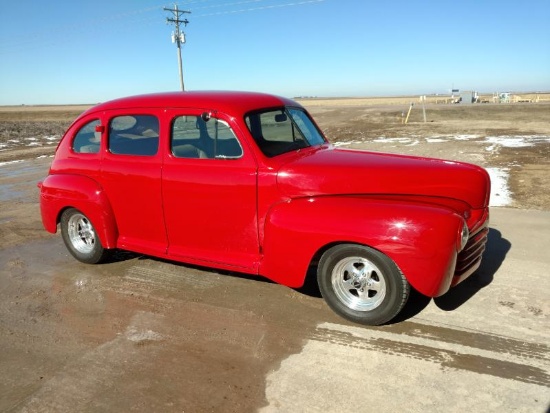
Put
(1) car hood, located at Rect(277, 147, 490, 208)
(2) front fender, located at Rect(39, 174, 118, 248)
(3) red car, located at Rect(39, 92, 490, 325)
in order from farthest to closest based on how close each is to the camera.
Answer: (2) front fender, located at Rect(39, 174, 118, 248), (1) car hood, located at Rect(277, 147, 490, 208), (3) red car, located at Rect(39, 92, 490, 325)

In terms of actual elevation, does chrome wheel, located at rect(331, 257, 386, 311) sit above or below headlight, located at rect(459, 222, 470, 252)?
below

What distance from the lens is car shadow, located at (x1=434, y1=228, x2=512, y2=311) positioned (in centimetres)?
377

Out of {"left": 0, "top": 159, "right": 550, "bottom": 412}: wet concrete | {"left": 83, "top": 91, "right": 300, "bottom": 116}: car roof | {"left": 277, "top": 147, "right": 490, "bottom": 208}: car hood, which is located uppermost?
{"left": 83, "top": 91, "right": 300, "bottom": 116}: car roof

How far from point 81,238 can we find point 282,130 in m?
2.70

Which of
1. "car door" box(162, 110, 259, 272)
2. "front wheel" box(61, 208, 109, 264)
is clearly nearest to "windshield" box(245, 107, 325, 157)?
"car door" box(162, 110, 259, 272)

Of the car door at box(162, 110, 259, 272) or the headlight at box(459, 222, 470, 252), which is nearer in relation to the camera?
the headlight at box(459, 222, 470, 252)

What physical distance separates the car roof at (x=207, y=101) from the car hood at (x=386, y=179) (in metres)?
0.79

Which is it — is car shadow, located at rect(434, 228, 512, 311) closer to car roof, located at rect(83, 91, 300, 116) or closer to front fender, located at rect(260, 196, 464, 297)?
front fender, located at rect(260, 196, 464, 297)

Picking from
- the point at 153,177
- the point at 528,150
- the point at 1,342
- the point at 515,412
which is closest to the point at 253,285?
the point at 153,177

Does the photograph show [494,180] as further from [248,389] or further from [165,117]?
[248,389]

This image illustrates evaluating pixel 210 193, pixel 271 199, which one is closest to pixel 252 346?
pixel 271 199

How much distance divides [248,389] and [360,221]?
4.53 feet

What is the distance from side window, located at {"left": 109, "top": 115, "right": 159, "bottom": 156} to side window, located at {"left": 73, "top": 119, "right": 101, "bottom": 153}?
0.21 m

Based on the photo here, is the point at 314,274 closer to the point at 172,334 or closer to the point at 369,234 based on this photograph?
the point at 369,234
